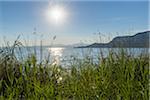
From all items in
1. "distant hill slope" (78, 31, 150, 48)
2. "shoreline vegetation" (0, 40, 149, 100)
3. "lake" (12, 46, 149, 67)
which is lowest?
"shoreline vegetation" (0, 40, 149, 100)

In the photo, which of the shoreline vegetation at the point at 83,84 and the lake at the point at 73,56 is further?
the lake at the point at 73,56

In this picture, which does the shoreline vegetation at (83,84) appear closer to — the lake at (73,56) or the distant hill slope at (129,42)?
the lake at (73,56)

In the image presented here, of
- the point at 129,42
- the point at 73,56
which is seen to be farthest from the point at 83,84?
the point at 129,42

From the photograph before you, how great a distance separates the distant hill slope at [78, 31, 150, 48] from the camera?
4589 millimetres

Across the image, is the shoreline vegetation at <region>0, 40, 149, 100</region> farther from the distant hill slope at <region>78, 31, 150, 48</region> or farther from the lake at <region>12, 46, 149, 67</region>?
the distant hill slope at <region>78, 31, 150, 48</region>

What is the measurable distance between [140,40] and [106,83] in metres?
2.66

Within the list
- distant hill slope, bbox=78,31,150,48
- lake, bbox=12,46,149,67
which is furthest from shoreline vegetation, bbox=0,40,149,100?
distant hill slope, bbox=78,31,150,48

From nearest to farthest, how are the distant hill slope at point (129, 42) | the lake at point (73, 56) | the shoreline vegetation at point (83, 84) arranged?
the shoreline vegetation at point (83, 84)
the lake at point (73, 56)
the distant hill slope at point (129, 42)

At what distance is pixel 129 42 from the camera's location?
471cm

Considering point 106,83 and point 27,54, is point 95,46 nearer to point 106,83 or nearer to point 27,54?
point 27,54

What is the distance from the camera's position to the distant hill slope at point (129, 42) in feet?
15.1

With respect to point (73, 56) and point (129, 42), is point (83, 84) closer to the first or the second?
point (73, 56)

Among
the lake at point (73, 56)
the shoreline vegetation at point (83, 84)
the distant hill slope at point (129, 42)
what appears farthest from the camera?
the distant hill slope at point (129, 42)

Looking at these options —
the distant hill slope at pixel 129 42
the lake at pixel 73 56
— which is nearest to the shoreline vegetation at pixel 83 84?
the lake at pixel 73 56
